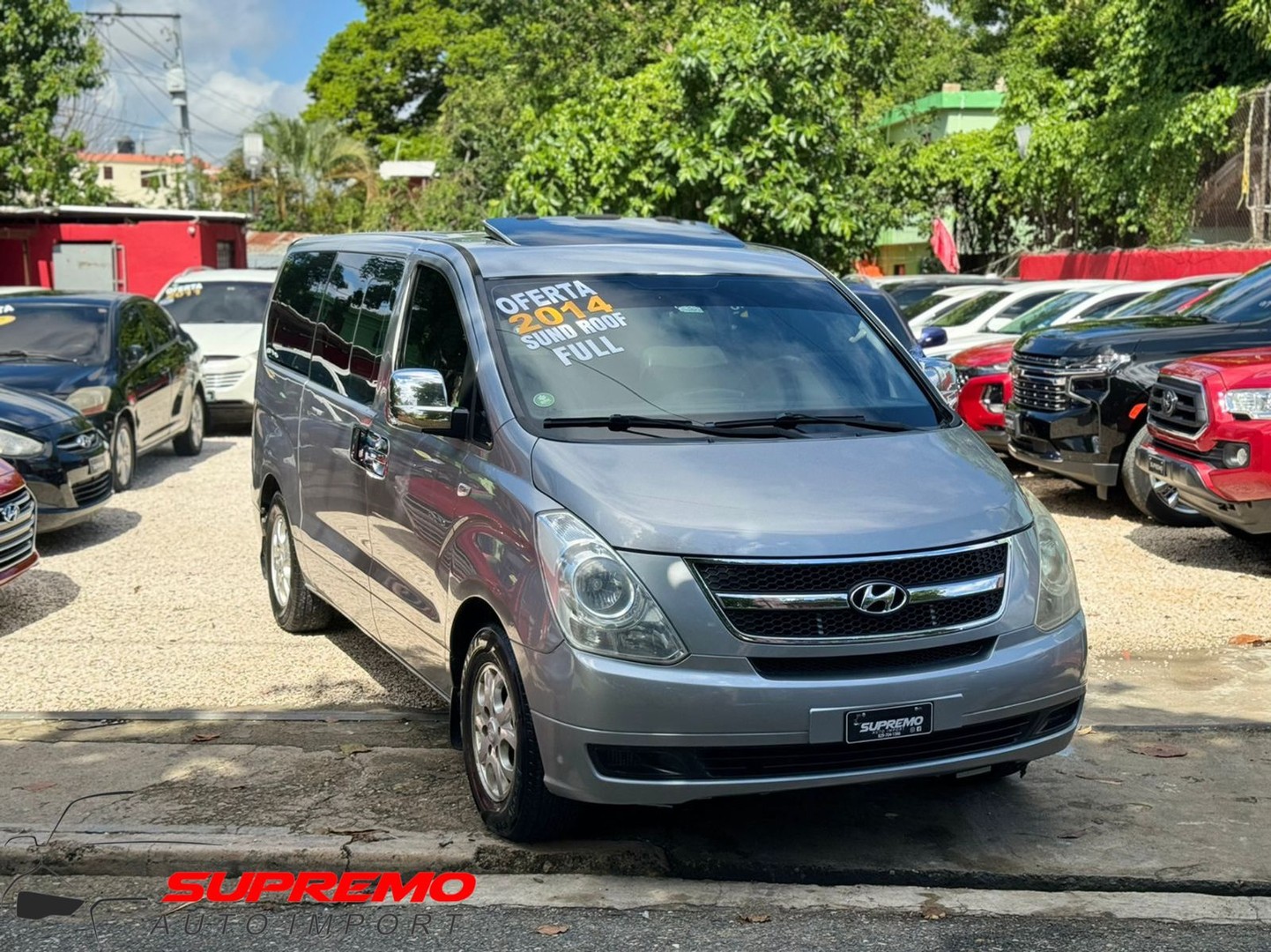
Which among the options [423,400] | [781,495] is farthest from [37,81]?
[781,495]

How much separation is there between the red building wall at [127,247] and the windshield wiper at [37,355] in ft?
66.7

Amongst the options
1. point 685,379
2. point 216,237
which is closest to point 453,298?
point 685,379

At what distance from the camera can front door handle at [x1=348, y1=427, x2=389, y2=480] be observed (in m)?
6.03

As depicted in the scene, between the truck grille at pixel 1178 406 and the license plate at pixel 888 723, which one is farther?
the truck grille at pixel 1178 406

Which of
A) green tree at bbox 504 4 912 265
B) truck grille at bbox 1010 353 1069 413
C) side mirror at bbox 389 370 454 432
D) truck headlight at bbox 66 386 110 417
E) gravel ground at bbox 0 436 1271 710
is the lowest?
gravel ground at bbox 0 436 1271 710

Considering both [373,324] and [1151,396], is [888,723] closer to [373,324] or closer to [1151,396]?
[373,324]

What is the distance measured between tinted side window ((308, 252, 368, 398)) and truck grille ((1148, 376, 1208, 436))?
4987mm

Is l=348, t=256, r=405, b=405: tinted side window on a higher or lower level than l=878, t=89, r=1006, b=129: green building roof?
lower

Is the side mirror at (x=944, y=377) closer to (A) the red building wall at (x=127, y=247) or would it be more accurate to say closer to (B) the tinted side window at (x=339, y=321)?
(B) the tinted side window at (x=339, y=321)

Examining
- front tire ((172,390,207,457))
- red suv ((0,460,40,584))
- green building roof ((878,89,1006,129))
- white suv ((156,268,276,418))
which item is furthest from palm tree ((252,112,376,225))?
red suv ((0,460,40,584))

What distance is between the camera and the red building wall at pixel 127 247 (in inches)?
1262

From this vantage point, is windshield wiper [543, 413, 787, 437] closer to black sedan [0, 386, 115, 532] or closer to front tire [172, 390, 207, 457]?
black sedan [0, 386, 115, 532]

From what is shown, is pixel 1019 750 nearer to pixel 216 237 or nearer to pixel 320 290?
pixel 320 290

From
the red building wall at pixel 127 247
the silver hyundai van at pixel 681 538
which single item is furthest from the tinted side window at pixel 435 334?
the red building wall at pixel 127 247
